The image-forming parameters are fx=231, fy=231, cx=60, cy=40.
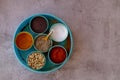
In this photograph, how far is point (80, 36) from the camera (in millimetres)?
1317

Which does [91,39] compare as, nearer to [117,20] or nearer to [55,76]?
[117,20]

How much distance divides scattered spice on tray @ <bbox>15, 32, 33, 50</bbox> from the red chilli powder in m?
0.13

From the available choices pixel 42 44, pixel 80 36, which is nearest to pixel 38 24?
pixel 42 44

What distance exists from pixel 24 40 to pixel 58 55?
0.20m

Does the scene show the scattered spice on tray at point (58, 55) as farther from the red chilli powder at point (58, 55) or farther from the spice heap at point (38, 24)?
the spice heap at point (38, 24)

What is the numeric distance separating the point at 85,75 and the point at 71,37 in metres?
0.23

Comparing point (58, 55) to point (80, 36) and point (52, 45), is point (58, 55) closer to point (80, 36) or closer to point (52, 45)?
point (52, 45)

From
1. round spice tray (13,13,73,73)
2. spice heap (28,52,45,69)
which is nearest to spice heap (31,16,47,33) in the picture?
round spice tray (13,13,73,73)

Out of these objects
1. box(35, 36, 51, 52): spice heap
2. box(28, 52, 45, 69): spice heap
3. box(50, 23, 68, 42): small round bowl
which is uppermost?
box(50, 23, 68, 42): small round bowl

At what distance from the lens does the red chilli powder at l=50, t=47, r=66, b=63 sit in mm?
1223

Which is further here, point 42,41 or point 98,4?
point 98,4

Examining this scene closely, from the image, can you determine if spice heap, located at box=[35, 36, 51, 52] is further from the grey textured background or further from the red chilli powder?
the grey textured background

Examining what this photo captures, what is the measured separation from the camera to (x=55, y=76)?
1.29 metres

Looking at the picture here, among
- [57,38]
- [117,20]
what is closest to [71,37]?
[57,38]
